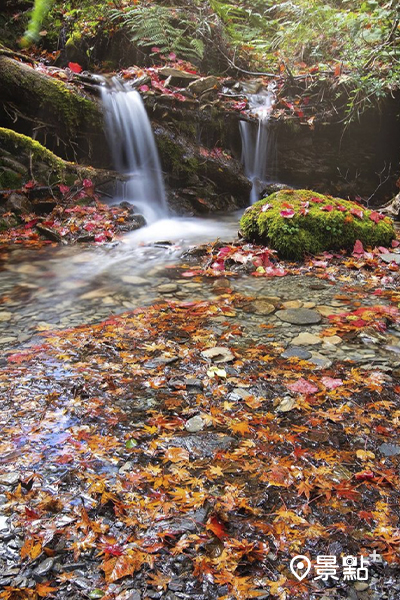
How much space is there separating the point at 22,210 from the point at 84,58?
5881mm

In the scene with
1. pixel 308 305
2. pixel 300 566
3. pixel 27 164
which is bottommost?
pixel 300 566

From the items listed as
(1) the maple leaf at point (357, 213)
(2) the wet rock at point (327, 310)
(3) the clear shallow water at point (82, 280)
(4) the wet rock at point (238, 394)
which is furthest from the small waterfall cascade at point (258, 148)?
(4) the wet rock at point (238, 394)

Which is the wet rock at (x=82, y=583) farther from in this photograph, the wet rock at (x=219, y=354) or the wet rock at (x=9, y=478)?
the wet rock at (x=219, y=354)

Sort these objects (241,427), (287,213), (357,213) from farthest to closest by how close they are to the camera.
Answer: (357,213) → (287,213) → (241,427)

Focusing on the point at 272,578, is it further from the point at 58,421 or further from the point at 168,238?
the point at 168,238

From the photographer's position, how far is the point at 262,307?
3592 millimetres

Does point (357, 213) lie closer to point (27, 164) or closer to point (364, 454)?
point (364, 454)

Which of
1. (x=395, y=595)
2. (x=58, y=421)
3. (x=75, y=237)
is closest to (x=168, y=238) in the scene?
(x=75, y=237)

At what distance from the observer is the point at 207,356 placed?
→ 272 centimetres

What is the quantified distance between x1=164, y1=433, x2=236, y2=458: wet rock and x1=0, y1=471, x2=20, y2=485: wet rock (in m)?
0.66

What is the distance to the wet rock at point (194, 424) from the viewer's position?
2.03 metres

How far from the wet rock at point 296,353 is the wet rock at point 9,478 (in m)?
1.73

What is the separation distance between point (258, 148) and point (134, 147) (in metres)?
2.89

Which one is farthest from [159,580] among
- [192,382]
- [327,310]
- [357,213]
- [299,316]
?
[357,213]
